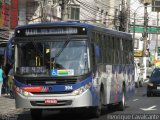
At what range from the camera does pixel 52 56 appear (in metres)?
16.5

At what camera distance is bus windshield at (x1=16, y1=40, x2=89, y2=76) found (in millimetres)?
16453

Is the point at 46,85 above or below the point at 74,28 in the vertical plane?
below

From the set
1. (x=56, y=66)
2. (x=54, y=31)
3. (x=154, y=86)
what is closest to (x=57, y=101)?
(x=56, y=66)

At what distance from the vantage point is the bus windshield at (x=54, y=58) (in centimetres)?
1645

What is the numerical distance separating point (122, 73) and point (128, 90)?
173cm

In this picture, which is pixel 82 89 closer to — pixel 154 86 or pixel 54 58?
pixel 54 58

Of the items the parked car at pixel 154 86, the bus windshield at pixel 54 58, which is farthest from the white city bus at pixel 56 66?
the parked car at pixel 154 86

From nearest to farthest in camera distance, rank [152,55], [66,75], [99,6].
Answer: [66,75]
[99,6]
[152,55]

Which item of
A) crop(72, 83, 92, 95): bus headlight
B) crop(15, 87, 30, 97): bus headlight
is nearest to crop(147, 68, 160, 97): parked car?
crop(72, 83, 92, 95): bus headlight

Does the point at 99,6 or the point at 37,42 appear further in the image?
the point at 99,6

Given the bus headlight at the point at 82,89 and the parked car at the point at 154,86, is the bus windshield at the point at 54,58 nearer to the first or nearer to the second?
the bus headlight at the point at 82,89

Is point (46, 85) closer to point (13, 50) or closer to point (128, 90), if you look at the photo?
point (13, 50)

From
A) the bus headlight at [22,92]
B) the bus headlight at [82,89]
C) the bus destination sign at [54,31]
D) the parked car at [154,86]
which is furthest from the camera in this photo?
the parked car at [154,86]

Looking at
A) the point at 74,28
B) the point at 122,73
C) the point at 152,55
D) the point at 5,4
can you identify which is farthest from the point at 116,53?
the point at 152,55
